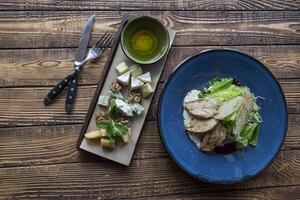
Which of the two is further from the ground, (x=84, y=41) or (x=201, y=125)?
(x=84, y=41)

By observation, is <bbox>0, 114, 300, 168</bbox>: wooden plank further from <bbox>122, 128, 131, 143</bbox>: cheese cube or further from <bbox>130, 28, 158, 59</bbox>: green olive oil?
<bbox>130, 28, 158, 59</bbox>: green olive oil

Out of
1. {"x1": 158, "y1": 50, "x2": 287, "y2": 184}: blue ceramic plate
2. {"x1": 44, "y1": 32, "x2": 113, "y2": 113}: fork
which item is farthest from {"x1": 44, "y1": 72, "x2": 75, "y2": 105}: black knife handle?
{"x1": 158, "y1": 50, "x2": 287, "y2": 184}: blue ceramic plate

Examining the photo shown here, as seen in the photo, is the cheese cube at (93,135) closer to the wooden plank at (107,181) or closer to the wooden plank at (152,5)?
the wooden plank at (107,181)

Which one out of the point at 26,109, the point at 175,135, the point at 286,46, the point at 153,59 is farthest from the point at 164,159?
the point at 286,46

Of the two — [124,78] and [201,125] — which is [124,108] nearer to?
[124,78]

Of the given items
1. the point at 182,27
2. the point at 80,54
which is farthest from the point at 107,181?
the point at 182,27

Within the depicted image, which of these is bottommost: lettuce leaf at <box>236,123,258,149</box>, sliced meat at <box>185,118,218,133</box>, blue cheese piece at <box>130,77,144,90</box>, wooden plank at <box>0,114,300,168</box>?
wooden plank at <box>0,114,300,168</box>

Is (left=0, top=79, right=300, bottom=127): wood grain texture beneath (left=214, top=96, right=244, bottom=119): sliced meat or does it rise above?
beneath
